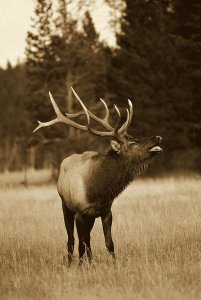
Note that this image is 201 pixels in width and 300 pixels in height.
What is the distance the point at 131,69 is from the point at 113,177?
18.2 meters

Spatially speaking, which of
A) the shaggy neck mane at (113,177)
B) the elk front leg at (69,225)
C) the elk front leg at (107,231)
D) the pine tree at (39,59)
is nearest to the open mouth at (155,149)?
the shaggy neck mane at (113,177)

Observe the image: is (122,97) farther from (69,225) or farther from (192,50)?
(69,225)

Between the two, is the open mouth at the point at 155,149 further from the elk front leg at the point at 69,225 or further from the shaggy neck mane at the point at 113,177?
the elk front leg at the point at 69,225

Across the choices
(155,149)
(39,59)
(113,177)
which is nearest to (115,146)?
(113,177)

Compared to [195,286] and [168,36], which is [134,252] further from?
[168,36]

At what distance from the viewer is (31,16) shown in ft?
87.1

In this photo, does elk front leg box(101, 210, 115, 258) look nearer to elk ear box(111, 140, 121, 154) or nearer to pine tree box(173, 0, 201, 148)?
elk ear box(111, 140, 121, 154)

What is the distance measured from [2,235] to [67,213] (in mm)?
1848

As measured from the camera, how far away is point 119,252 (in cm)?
812

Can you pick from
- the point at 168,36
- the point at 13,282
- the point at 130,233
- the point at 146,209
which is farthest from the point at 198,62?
the point at 13,282

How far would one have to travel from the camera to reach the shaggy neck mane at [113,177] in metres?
7.44

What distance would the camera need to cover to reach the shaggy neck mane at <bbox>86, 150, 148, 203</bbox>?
744 cm

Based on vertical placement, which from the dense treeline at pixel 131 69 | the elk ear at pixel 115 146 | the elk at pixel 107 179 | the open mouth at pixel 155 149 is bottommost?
the elk at pixel 107 179

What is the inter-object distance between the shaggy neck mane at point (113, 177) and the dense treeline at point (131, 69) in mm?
14231
